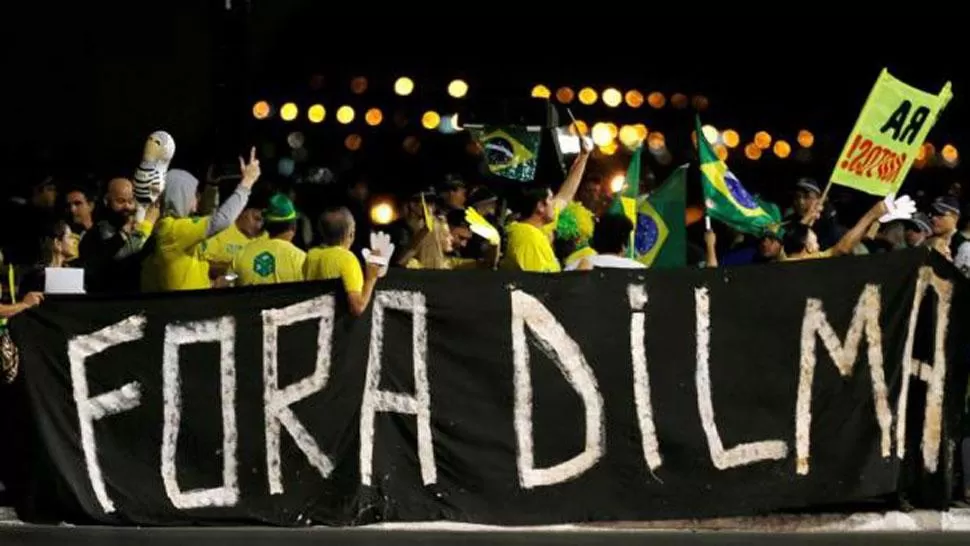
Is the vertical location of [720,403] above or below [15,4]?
below

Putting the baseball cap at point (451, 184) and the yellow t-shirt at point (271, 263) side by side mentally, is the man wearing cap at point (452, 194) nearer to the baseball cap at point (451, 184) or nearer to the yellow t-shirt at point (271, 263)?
the baseball cap at point (451, 184)

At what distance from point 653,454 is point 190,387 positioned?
246 cm

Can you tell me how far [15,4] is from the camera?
71.4ft

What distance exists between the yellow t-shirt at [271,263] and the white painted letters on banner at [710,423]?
225cm

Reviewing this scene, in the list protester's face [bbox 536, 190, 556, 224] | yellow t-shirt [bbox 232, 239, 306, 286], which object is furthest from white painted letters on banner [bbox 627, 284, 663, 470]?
yellow t-shirt [bbox 232, 239, 306, 286]

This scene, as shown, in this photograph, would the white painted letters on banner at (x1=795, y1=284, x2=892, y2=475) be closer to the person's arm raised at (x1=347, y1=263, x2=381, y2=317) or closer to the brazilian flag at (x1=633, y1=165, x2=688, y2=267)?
the person's arm raised at (x1=347, y1=263, x2=381, y2=317)

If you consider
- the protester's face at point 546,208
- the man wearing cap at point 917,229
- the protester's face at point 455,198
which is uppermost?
the protester's face at point 455,198

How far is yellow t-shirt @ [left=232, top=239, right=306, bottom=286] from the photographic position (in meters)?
16.0

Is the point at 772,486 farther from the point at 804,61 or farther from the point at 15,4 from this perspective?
the point at 15,4

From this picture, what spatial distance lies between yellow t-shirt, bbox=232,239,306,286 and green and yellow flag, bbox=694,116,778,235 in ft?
11.1

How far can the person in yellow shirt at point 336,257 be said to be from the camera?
15180mm

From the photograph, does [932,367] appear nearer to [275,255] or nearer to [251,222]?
[275,255]

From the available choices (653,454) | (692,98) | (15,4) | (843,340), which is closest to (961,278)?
(843,340)

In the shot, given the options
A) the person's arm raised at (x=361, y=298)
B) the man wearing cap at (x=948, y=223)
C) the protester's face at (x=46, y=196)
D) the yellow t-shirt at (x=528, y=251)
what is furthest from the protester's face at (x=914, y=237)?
the protester's face at (x=46, y=196)
